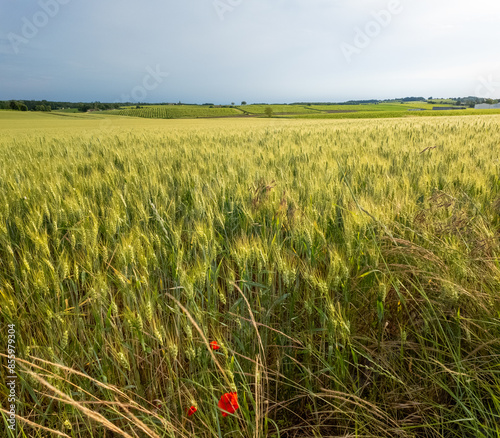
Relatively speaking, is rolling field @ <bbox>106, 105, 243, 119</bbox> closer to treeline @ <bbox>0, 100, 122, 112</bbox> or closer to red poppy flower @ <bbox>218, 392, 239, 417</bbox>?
treeline @ <bbox>0, 100, 122, 112</bbox>

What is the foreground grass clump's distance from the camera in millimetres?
829

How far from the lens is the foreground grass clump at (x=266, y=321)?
829 millimetres

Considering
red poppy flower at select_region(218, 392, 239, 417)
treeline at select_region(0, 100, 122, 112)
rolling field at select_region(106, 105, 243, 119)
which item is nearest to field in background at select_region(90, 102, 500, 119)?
rolling field at select_region(106, 105, 243, 119)

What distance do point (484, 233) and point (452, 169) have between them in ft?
5.01

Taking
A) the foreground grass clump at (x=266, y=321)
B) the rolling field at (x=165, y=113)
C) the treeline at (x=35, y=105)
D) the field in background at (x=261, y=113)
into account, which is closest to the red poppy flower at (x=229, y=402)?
the foreground grass clump at (x=266, y=321)

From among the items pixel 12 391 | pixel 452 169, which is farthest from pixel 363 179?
pixel 12 391

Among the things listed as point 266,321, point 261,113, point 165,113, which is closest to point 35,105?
point 165,113

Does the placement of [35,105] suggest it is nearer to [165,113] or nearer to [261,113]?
[165,113]

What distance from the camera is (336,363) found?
932mm

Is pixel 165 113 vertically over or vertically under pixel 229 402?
over

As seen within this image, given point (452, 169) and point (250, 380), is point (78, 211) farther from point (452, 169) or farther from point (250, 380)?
point (452, 169)

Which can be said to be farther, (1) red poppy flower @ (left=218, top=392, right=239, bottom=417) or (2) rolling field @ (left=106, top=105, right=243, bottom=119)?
(2) rolling field @ (left=106, top=105, right=243, bottom=119)

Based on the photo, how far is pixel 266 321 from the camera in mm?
1048

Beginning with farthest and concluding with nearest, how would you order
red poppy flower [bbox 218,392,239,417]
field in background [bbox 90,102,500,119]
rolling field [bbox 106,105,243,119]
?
rolling field [bbox 106,105,243,119] → field in background [bbox 90,102,500,119] → red poppy flower [bbox 218,392,239,417]
